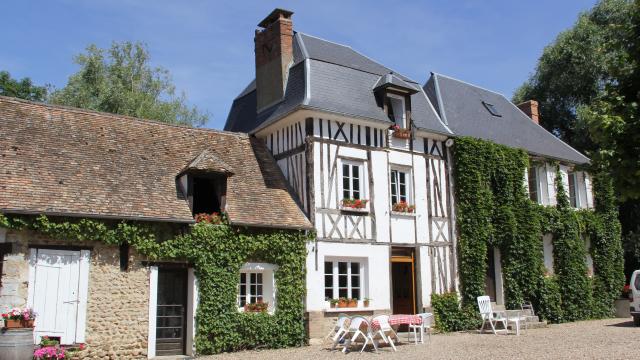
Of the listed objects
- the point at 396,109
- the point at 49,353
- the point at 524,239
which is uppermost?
the point at 396,109

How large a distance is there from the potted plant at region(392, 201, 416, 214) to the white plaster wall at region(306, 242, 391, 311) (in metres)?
1.07

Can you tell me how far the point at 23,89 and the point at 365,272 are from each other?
19.5 metres

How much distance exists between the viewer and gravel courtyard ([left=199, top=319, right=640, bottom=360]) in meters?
10.4

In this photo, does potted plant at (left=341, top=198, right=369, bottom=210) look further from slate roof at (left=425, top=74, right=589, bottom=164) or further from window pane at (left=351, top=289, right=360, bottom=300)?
slate roof at (left=425, top=74, right=589, bottom=164)

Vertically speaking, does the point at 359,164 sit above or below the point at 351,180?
above

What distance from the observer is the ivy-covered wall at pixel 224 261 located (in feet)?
36.4

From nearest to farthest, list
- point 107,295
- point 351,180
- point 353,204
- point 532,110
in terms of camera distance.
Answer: point 107,295
point 353,204
point 351,180
point 532,110

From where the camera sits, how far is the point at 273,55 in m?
16.3

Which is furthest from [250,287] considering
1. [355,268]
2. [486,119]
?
[486,119]

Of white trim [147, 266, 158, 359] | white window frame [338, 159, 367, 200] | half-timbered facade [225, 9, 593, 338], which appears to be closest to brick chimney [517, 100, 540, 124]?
half-timbered facade [225, 9, 593, 338]

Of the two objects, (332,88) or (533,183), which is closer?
(332,88)

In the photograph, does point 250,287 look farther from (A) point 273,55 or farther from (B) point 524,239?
(B) point 524,239

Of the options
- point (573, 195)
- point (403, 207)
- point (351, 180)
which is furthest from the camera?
point (573, 195)

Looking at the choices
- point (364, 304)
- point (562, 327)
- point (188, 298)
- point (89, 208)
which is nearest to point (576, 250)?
point (562, 327)
